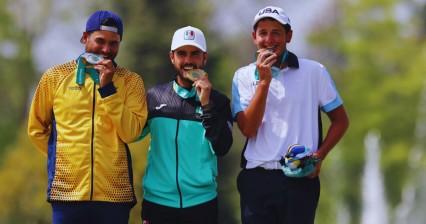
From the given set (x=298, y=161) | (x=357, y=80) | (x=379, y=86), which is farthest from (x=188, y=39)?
(x=379, y=86)

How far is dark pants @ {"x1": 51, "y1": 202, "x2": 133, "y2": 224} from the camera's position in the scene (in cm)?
664

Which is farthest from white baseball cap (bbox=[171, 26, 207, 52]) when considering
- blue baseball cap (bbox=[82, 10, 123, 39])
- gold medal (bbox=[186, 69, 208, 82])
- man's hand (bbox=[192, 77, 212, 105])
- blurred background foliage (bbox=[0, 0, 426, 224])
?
blurred background foliage (bbox=[0, 0, 426, 224])

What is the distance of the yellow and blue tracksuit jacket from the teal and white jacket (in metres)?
0.21

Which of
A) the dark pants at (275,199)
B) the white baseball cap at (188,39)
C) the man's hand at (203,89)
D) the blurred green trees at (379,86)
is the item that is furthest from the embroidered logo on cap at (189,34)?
the blurred green trees at (379,86)

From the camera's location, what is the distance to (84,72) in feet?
22.3

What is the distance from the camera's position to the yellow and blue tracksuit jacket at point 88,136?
21.7ft

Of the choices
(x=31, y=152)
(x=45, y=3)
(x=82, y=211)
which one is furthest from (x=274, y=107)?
(x=45, y=3)

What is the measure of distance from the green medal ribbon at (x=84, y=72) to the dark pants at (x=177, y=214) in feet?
3.21

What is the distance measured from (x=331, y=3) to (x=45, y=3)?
61.4 ft

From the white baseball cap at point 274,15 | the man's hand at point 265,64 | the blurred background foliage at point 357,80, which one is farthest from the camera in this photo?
the blurred background foliage at point 357,80

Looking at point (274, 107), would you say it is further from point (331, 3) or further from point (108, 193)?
point (331, 3)

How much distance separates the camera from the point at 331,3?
5072cm

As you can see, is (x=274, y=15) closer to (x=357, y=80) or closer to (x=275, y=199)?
(x=275, y=199)

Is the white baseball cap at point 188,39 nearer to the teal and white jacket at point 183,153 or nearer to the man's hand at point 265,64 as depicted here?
the teal and white jacket at point 183,153
